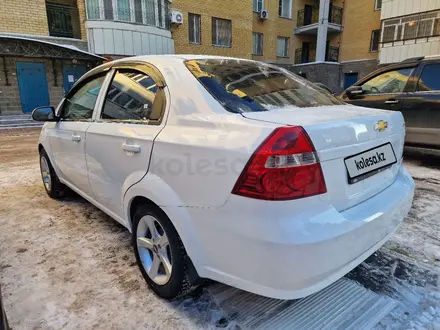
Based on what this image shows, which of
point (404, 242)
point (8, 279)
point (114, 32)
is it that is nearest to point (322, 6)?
point (114, 32)

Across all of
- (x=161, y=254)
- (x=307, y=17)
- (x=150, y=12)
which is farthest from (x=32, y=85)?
(x=307, y=17)

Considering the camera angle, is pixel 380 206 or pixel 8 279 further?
pixel 8 279

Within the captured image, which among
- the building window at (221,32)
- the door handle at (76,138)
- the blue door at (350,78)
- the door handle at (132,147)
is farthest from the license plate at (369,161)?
the blue door at (350,78)

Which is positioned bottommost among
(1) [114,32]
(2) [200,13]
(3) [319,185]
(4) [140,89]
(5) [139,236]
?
(5) [139,236]

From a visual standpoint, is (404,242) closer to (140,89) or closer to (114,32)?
(140,89)

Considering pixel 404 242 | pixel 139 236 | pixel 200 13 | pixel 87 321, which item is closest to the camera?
pixel 87 321

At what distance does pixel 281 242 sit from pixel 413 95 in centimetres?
506

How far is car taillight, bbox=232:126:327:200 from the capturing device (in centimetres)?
142

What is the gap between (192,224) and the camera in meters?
1.68

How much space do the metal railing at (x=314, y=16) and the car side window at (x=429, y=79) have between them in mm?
19798

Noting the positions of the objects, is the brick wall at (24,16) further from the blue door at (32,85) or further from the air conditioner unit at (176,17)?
the air conditioner unit at (176,17)

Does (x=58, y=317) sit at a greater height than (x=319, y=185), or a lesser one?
lesser

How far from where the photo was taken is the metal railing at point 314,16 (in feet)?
72.5

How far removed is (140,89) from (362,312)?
2092mm
